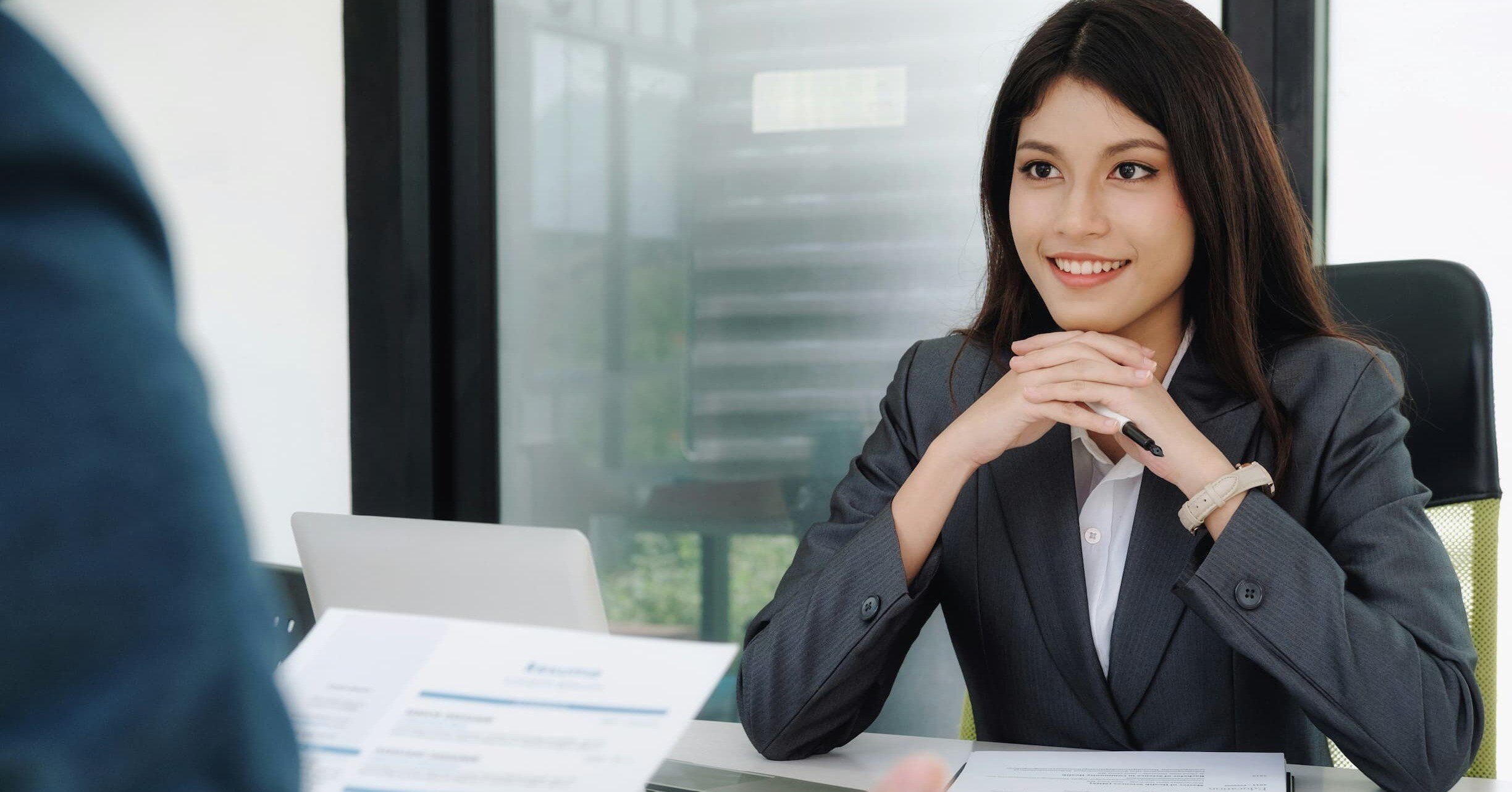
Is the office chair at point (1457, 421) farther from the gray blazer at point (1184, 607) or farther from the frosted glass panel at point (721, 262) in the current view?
the frosted glass panel at point (721, 262)

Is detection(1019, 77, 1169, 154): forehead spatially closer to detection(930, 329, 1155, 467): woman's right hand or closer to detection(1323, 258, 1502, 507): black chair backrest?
detection(930, 329, 1155, 467): woman's right hand

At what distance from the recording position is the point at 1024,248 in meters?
1.46

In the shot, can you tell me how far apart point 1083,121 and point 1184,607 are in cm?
54

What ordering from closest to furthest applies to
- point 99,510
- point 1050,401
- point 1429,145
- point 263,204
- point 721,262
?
point 99,510 < point 1050,401 < point 1429,145 < point 721,262 < point 263,204

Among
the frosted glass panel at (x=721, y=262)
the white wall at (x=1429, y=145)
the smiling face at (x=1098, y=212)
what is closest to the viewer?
the smiling face at (x=1098, y=212)

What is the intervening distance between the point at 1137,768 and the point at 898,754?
247 millimetres

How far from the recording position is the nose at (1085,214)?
1.35 meters

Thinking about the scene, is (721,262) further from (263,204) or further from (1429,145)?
(1429,145)

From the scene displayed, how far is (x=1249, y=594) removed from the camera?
1138 millimetres

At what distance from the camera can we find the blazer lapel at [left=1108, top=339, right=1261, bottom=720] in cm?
129

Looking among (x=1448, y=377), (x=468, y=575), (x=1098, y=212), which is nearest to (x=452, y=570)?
(x=468, y=575)

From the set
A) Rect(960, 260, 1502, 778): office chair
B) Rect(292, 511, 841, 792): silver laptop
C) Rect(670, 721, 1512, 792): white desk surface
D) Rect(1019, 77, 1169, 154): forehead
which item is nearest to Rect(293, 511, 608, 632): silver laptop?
Rect(292, 511, 841, 792): silver laptop

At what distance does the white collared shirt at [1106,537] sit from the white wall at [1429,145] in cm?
79

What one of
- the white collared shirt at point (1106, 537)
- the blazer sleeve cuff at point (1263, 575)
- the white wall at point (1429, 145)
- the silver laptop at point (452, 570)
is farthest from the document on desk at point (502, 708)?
the white wall at point (1429, 145)
